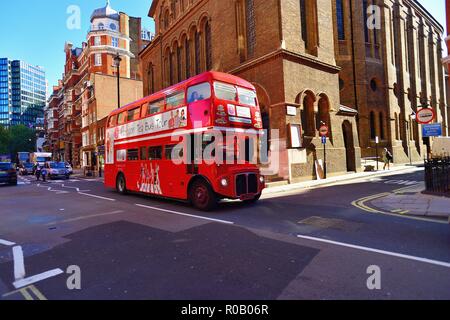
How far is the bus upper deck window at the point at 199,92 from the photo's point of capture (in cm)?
831

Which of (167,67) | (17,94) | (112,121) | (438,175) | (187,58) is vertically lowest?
(438,175)

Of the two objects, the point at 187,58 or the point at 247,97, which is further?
the point at 187,58

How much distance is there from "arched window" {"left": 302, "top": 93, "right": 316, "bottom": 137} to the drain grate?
11398mm

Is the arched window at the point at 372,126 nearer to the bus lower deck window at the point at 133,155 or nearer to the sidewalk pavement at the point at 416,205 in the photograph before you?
the sidewalk pavement at the point at 416,205

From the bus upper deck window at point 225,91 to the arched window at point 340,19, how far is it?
2214 cm

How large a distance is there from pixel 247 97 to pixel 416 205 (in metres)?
6.46

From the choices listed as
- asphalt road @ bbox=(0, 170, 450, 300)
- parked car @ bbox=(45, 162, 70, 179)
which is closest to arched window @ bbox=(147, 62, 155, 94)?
parked car @ bbox=(45, 162, 70, 179)

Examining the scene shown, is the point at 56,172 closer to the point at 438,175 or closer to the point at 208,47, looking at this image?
the point at 208,47

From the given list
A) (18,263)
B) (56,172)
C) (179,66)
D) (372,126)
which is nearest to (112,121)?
(18,263)

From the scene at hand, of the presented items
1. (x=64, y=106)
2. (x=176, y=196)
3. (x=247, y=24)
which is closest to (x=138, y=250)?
(x=176, y=196)

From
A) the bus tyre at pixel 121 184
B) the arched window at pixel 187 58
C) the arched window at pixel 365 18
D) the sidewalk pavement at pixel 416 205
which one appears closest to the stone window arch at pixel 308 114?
the sidewalk pavement at pixel 416 205

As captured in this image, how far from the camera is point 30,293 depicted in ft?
10.3
